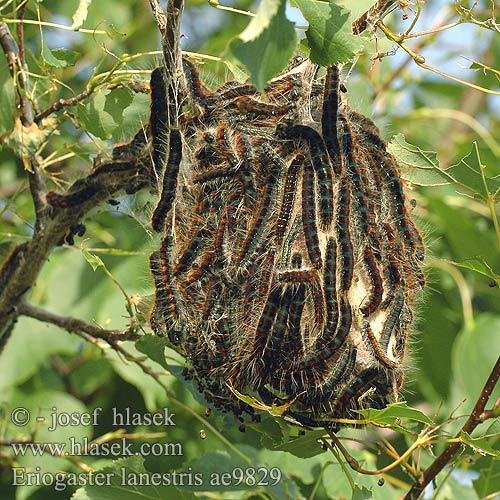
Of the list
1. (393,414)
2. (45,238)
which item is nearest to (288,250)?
(393,414)

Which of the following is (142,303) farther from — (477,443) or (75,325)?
(477,443)

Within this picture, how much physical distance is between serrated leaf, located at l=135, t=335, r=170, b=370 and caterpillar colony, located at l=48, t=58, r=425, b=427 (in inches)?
6.2

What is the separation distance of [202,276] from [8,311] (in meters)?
1.01

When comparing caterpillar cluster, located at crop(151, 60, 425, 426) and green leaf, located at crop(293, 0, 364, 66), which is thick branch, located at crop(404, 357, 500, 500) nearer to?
caterpillar cluster, located at crop(151, 60, 425, 426)

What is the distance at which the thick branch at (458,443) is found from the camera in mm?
2330

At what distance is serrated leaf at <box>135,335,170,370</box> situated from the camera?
2.52m

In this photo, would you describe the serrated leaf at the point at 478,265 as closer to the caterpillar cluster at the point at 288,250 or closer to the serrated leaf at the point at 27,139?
the caterpillar cluster at the point at 288,250

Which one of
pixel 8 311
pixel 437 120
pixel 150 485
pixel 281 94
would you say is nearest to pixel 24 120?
pixel 8 311

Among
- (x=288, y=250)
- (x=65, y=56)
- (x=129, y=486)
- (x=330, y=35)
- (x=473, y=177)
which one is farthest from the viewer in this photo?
(x=129, y=486)

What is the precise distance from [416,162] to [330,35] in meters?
0.55

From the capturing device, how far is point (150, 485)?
9.14 feet

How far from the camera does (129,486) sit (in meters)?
2.76

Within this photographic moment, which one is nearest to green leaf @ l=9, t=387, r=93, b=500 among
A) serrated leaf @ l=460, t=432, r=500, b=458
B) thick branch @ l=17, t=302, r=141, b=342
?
thick branch @ l=17, t=302, r=141, b=342

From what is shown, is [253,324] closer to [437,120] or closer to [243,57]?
[243,57]
